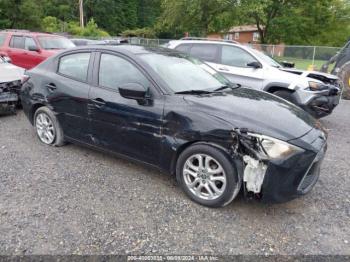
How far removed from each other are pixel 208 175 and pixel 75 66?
2518 millimetres

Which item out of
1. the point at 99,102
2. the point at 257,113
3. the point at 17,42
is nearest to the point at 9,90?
the point at 99,102

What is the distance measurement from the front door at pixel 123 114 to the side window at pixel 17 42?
720 centimetres

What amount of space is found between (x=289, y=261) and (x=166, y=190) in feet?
5.03

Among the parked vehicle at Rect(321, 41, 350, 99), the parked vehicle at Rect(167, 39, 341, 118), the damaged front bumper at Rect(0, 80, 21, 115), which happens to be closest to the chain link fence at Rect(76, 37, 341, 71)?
the parked vehicle at Rect(321, 41, 350, 99)

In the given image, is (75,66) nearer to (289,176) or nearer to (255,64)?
(289,176)

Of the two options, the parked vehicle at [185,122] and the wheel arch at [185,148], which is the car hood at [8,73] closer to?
the parked vehicle at [185,122]

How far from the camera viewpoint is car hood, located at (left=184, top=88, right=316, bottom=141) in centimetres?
296

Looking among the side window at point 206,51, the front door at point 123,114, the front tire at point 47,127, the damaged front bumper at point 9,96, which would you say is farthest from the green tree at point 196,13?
the front door at point 123,114

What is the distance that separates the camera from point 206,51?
755 centimetres

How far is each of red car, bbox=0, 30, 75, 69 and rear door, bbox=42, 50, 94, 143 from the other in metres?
5.36

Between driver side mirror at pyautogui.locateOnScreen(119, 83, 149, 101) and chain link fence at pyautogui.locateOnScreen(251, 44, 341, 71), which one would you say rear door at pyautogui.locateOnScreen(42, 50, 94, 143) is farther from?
chain link fence at pyautogui.locateOnScreen(251, 44, 341, 71)

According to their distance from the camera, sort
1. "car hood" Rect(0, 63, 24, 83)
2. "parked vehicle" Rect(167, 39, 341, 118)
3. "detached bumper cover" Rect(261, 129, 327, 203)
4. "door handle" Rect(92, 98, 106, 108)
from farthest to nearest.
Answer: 1. "car hood" Rect(0, 63, 24, 83)
2. "parked vehicle" Rect(167, 39, 341, 118)
3. "door handle" Rect(92, 98, 106, 108)
4. "detached bumper cover" Rect(261, 129, 327, 203)

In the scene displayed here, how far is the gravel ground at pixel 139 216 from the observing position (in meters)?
2.68

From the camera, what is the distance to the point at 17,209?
3152 millimetres
